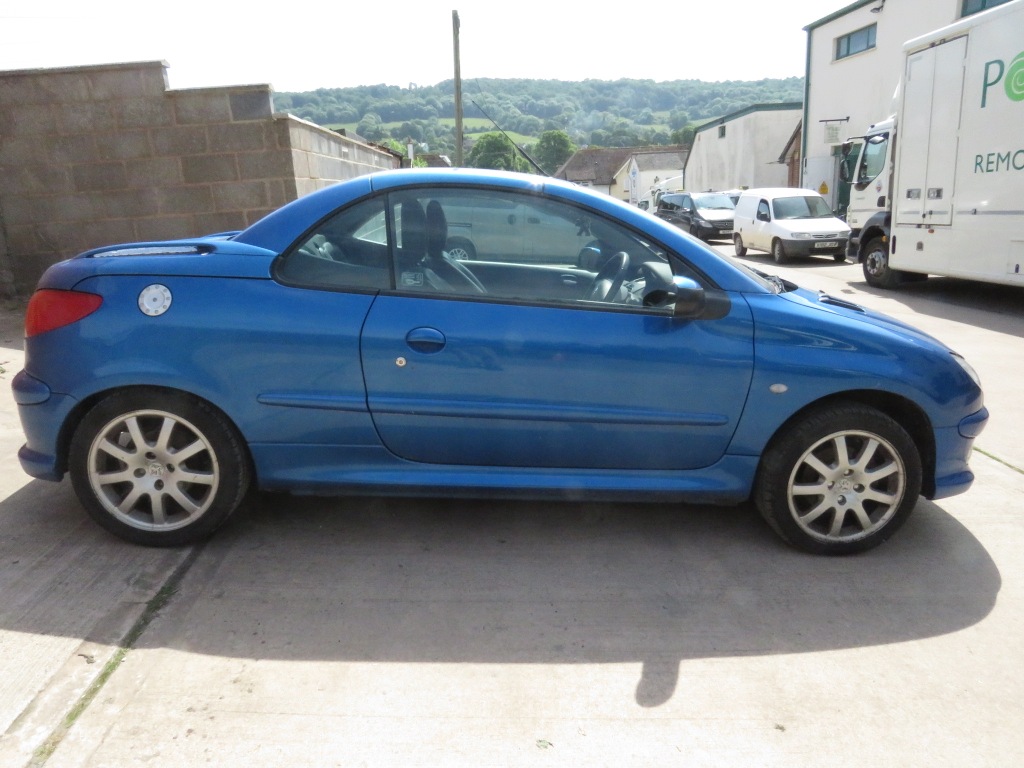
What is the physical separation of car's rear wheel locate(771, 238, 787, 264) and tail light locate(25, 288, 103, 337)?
17417 mm

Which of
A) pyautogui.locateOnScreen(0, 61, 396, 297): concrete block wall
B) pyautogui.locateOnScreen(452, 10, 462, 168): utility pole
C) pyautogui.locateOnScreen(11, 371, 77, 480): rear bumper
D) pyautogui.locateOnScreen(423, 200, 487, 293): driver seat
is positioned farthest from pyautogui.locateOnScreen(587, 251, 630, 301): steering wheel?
pyautogui.locateOnScreen(452, 10, 462, 168): utility pole

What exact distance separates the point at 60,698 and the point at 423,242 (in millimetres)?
2112

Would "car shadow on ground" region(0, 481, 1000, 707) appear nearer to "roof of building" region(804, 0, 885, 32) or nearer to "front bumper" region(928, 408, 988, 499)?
"front bumper" region(928, 408, 988, 499)

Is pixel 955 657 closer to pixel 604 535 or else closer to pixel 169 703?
pixel 604 535

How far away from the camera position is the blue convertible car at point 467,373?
136 inches

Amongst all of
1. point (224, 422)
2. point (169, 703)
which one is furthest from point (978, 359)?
point (169, 703)

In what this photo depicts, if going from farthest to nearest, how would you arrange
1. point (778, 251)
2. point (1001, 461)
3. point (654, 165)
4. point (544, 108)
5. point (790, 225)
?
point (544, 108)
point (654, 165)
point (778, 251)
point (790, 225)
point (1001, 461)

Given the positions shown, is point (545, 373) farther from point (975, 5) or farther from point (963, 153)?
point (975, 5)

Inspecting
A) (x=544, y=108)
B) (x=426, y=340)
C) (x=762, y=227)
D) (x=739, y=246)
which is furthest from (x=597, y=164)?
(x=426, y=340)

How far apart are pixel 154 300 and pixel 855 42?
94.4 ft

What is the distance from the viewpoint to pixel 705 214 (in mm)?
25953

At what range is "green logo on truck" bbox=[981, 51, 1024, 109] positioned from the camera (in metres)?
9.59

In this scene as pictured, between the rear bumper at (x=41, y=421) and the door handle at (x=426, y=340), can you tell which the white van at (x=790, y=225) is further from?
the rear bumper at (x=41, y=421)

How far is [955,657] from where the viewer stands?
9.71 ft
